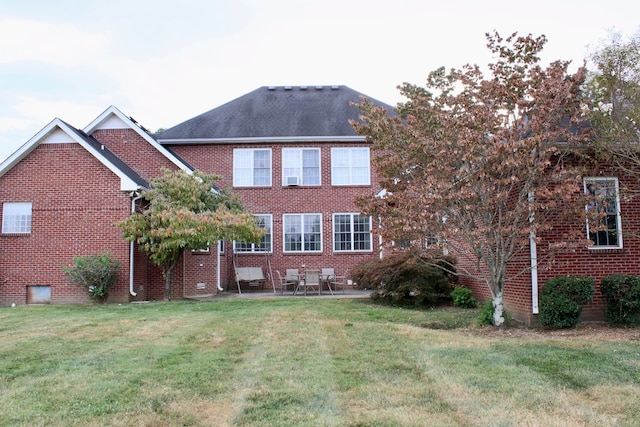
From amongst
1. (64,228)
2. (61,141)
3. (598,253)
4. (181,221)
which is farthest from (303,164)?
(598,253)

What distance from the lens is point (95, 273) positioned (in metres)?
13.6

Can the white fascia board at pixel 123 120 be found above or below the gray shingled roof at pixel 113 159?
above

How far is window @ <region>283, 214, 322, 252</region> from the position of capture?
19797 mm

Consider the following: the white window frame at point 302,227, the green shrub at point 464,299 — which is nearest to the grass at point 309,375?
the green shrub at point 464,299

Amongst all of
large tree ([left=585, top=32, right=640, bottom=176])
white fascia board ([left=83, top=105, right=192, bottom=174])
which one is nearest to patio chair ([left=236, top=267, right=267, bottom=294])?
white fascia board ([left=83, top=105, right=192, bottom=174])

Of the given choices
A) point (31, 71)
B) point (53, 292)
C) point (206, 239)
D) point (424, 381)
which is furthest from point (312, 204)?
point (424, 381)

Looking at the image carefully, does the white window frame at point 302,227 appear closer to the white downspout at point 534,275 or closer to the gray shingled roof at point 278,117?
the gray shingled roof at point 278,117

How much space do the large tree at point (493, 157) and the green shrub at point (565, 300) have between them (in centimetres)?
75

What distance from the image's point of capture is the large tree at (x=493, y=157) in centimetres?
834

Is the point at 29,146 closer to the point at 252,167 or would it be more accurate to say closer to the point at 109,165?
the point at 109,165

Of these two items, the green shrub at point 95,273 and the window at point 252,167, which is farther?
the window at point 252,167

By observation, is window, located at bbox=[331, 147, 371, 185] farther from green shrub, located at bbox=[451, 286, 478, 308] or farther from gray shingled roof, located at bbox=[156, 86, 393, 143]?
green shrub, located at bbox=[451, 286, 478, 308]

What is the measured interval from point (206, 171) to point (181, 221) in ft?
24.3

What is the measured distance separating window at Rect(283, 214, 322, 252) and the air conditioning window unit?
1.21 m
